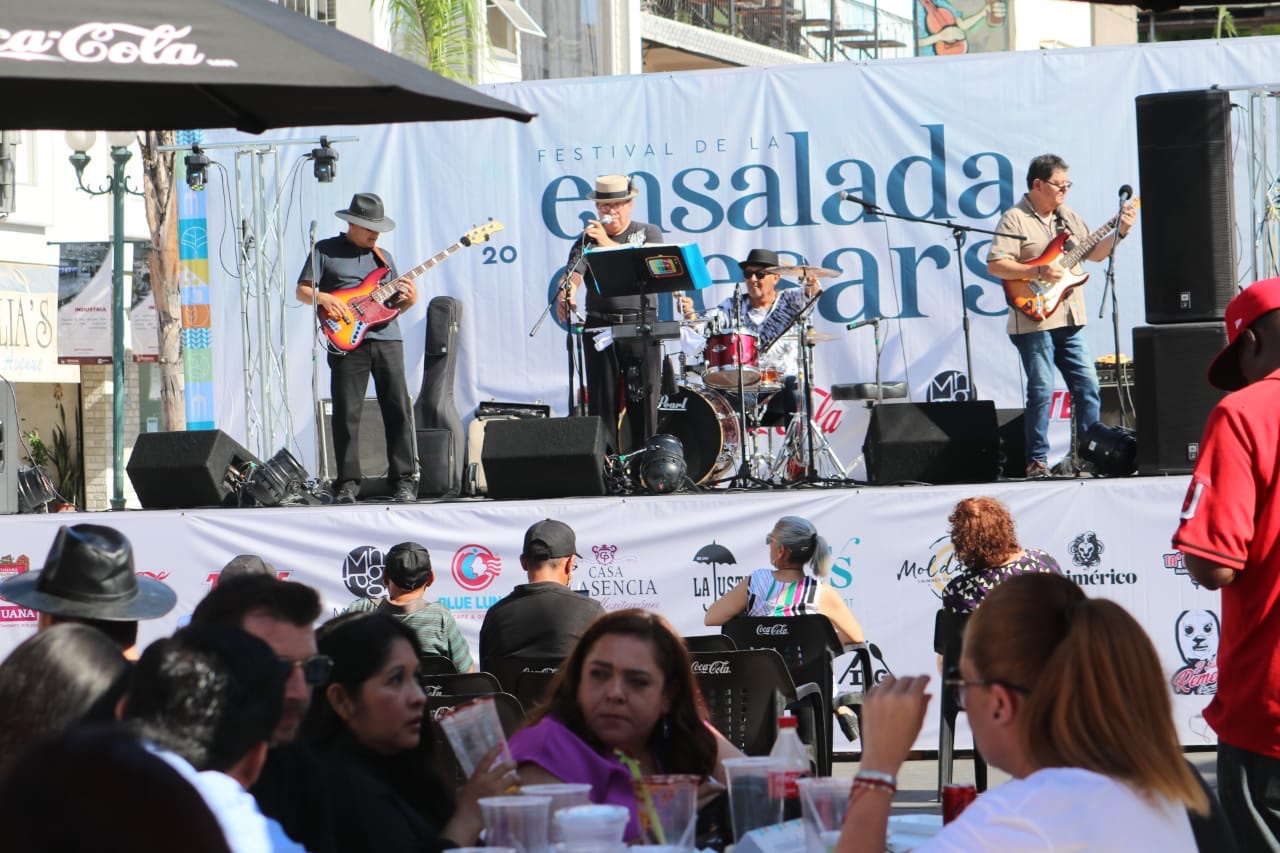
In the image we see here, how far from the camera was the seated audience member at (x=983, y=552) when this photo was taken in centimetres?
654

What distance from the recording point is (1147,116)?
866cm

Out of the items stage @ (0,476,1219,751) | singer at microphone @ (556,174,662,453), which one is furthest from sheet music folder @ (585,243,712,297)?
stage @ (0,476,1219,751)

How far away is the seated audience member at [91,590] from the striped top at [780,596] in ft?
12.4

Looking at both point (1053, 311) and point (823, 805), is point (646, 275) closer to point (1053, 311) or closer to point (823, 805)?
point (1053, 311)

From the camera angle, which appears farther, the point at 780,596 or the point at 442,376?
the point at 442,376

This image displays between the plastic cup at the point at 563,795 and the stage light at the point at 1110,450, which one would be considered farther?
the stage light at the point at 1110,450

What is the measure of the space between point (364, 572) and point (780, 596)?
9.15ft

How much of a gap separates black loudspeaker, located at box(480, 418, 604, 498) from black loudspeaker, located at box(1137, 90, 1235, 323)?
10.1 feet

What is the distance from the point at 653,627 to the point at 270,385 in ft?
32.2

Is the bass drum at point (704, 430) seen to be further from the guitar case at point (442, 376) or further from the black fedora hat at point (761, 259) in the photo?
the guitar case at point (442, 376)

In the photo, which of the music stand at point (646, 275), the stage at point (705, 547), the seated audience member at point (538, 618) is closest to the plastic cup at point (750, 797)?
the seated audience member at point (538, 618)

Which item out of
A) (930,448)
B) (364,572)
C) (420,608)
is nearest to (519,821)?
(420,608)

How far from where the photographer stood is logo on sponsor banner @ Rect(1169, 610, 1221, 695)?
27.1 ft

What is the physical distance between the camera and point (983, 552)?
6590 millimetres
